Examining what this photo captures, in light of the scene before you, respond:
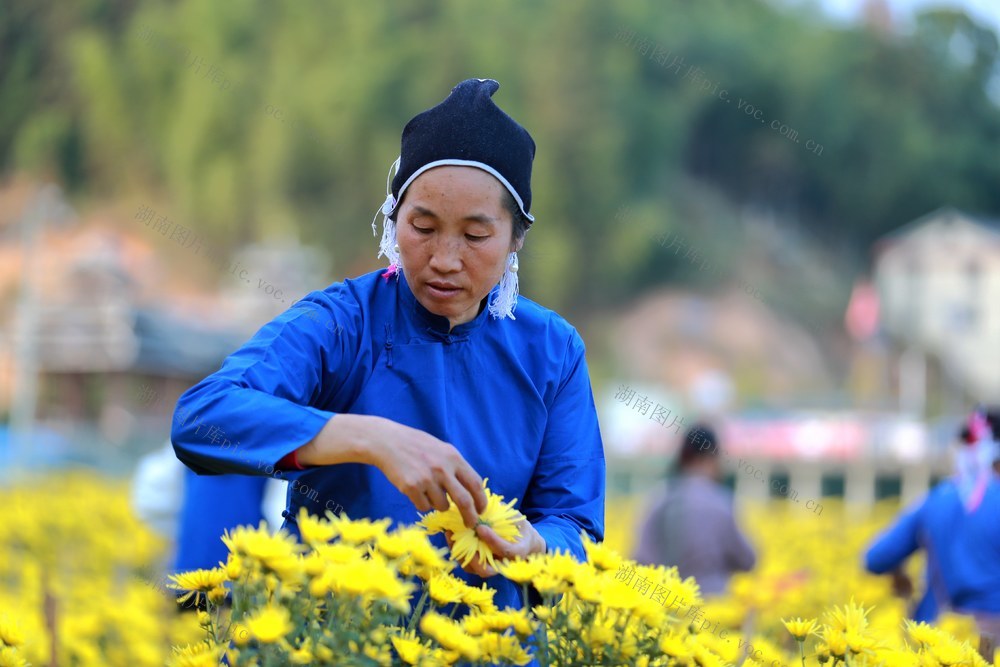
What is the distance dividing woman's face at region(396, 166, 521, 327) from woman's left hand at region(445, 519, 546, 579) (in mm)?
404

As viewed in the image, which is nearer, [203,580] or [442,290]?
[203,580]

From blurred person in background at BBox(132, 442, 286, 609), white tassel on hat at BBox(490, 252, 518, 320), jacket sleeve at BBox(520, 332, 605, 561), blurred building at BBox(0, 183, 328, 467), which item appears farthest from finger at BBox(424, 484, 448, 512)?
blurred building at BBox(0, 183, 328, 467)

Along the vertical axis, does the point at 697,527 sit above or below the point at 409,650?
Result: below

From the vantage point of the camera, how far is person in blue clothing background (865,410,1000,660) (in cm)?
500

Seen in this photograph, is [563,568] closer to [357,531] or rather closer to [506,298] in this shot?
[357,531]

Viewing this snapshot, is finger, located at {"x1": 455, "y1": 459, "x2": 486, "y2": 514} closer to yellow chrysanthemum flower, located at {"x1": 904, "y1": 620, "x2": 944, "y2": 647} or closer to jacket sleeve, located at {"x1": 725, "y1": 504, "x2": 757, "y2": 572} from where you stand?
yellow chrysanthemum flower, located at {"x1": 904, "y1": 620, "x2": 944, "y2": 647}

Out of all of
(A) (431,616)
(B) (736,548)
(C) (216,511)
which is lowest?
(B) (736,548)

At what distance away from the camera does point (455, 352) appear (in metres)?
2.11

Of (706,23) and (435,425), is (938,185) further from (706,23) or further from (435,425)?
(435,425)

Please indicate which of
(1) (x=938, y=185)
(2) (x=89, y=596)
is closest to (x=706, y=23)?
(1) (x=938, y=185)

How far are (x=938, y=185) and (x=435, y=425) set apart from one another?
81.2 meters

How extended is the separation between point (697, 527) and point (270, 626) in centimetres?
440

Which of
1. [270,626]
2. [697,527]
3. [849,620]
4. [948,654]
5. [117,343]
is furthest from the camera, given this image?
[117,343]

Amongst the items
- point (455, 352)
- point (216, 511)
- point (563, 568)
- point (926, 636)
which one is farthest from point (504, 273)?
point (216, 511)
